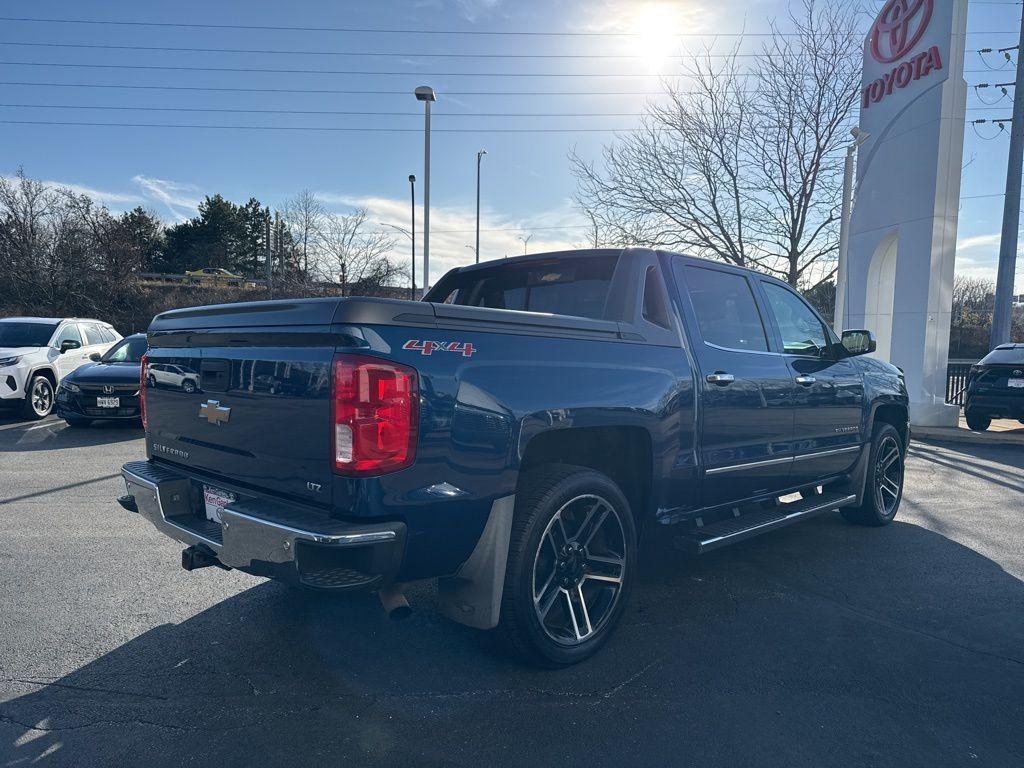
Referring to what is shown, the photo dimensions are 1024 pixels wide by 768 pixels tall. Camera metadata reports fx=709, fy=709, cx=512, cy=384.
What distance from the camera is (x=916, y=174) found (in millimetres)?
13234

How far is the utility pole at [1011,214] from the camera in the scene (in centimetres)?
1415

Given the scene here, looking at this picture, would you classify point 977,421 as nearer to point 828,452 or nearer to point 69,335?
point 828,452

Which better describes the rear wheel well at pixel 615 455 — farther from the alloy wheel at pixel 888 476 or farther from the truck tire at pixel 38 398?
the truck tire at pixel 38 398

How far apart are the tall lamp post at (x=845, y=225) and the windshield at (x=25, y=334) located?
15.0 meters

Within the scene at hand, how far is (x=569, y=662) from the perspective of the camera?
128 inches

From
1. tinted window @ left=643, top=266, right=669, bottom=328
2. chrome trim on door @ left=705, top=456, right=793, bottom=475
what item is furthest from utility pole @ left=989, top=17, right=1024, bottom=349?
tinted window @ left=643, top=266, right=669, bottom=328

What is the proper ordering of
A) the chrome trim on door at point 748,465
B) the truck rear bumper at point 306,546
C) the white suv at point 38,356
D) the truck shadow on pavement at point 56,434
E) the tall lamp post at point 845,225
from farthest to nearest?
the tall lamp post at point 845,225, the white suv at point 38,356, the truck shadow on pavement at point 56,434, the chrome trim on door at point 748,465, the truck rear bumper at point 306,546

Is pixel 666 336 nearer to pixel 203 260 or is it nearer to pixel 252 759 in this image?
pixel 252 759

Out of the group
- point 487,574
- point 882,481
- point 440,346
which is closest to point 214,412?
point 440,346

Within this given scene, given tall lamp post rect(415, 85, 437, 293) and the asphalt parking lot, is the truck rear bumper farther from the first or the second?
tall lamp post rect(415, 85, 437, 293)

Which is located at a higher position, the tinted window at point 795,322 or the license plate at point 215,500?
the tinted window at point 795,322

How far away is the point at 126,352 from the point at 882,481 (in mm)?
10947

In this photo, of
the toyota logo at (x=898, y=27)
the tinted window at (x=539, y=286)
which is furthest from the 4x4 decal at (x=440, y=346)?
the toyota logo at (x=898, y=27)

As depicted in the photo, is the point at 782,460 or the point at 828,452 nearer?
the point at 782,460
